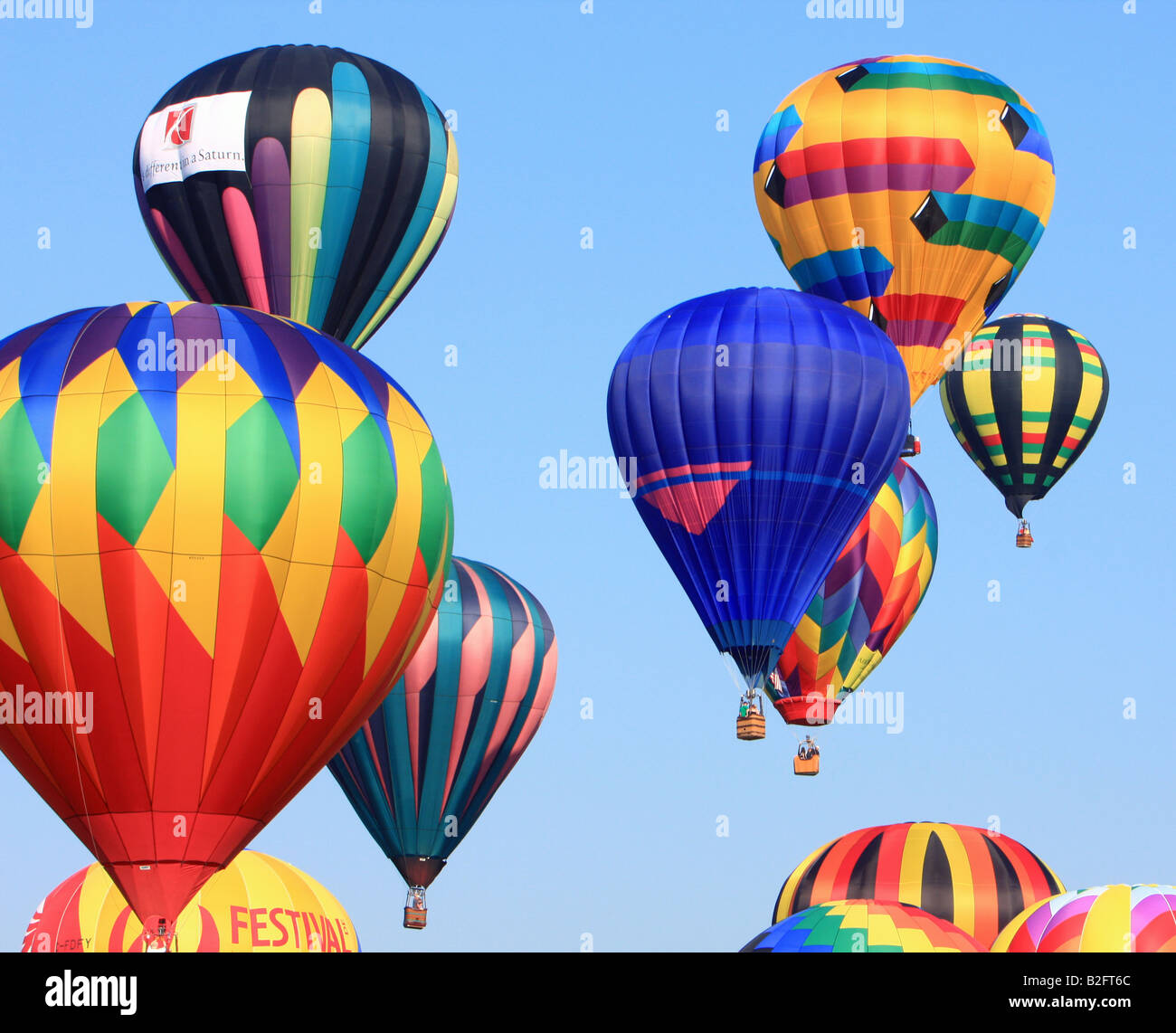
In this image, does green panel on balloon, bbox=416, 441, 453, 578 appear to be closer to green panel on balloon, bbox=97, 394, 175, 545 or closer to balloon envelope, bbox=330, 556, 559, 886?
green panel on balloon, bbox=97, 394, 175, 545

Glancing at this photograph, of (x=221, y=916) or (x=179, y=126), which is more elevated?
(x=179, y=126)

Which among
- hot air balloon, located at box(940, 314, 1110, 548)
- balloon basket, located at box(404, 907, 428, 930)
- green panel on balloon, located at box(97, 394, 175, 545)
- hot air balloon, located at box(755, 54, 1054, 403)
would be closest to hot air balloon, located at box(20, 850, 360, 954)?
balloon basket, located at box(404, 907, 428, 930)

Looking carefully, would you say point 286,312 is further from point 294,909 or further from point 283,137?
point 294,909

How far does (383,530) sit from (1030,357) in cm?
1909

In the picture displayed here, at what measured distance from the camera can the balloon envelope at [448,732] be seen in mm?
28094

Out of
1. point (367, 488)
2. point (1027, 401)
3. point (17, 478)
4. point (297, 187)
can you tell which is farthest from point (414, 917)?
point (1027, 401)

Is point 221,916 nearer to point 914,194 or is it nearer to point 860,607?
point 860,607

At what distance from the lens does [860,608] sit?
31734mm

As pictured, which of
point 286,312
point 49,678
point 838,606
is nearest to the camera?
point 49,678

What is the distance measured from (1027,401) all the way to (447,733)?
13.0 m

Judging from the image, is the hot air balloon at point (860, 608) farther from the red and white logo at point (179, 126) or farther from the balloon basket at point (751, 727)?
the red and white logo at point (179, 126)

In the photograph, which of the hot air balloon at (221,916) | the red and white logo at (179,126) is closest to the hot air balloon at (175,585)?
the hot air balloon at (221,916)
